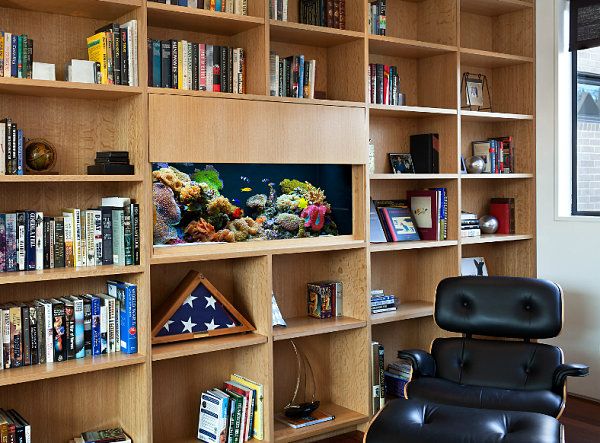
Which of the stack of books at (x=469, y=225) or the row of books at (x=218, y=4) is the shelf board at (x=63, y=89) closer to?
the row of books at (x=218, y=4)

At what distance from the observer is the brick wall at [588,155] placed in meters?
4.50

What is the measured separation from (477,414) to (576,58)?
8.60ft

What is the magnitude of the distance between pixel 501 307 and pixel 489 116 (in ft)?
4.56

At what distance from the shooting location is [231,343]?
3346mm

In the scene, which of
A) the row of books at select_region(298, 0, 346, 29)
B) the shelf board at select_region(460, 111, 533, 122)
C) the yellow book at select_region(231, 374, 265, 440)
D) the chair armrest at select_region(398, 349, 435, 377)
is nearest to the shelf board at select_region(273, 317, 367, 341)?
the yellow book at select_region(231, 374, 265, 440)

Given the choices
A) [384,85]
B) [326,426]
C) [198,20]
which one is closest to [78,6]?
[198,20]

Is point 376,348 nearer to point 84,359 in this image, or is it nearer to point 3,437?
point 84,359

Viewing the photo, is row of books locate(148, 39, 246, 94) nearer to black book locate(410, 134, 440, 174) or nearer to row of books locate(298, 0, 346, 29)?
row of books locate(298, 0, 346, 29)

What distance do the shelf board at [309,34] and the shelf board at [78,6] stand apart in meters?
0.70

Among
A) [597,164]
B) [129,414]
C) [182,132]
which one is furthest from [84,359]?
[597,164]

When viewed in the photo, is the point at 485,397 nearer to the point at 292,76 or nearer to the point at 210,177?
the point at 210,177

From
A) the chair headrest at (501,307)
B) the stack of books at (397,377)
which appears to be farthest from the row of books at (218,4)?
the stack of books at (397,377)

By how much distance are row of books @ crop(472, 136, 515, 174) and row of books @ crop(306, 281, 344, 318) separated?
139 cm

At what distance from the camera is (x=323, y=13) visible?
Answer: 3.73 m
